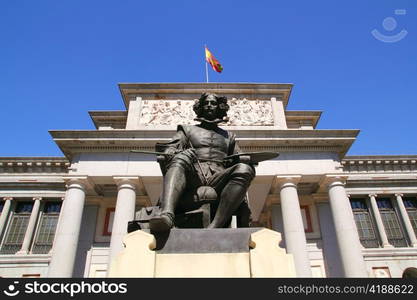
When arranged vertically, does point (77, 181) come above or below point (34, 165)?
below

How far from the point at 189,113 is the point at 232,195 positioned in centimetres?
2054

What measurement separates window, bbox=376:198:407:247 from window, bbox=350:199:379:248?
110 centimetres

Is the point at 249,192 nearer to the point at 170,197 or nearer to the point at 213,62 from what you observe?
the point at 213,62

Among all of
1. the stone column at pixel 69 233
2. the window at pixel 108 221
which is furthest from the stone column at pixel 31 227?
the stone column at pixel 69 233

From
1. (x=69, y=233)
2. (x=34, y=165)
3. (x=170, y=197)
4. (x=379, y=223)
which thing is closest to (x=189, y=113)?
(x=69, y=233)

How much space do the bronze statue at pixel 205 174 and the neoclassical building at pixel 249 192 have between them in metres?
15.1

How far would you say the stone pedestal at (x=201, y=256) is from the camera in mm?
3082

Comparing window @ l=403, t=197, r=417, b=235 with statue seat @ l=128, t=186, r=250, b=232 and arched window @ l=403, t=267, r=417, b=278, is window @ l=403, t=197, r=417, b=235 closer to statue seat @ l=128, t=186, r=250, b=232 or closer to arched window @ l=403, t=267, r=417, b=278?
arched window @ l=403, t=267, r=417, b=278

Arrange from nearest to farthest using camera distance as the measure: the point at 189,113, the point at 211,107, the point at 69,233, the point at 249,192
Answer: the point at 211,107 < the point at 69,233 < the point at 249,192 < the point at 189,113

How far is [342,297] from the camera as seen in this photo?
2.70 m

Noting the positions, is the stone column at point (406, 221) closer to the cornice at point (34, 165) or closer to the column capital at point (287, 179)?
the column capital at point (287, 179)

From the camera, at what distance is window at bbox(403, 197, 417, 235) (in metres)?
26.3

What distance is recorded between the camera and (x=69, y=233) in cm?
1919

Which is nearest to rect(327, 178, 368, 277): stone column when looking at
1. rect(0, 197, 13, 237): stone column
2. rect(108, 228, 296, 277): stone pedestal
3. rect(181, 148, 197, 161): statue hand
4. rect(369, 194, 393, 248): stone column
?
rect(369, 194, 393, 248): stone column
